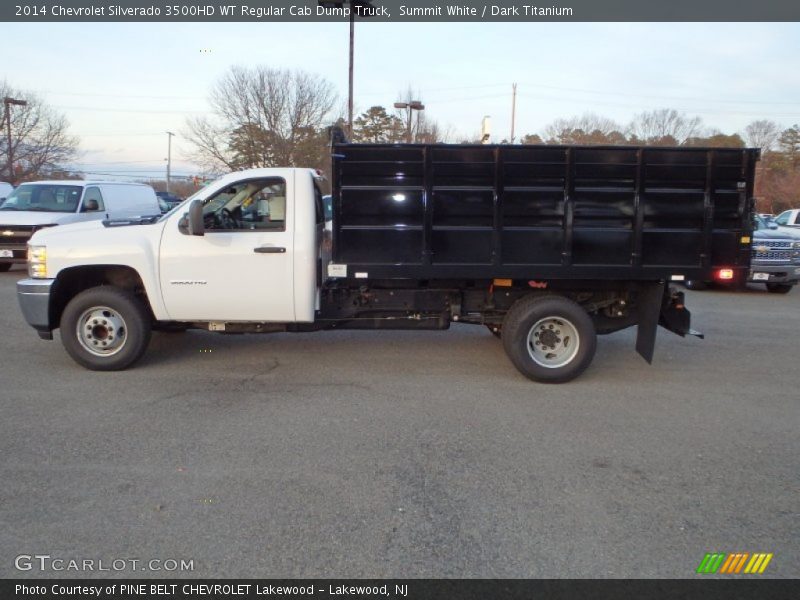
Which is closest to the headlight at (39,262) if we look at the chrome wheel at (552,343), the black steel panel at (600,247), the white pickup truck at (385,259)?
the white pickup truck at (385,259)

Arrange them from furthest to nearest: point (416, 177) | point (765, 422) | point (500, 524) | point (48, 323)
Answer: point (48, 323) → point (416, 177) → point (765, 422) → point (500, 524)

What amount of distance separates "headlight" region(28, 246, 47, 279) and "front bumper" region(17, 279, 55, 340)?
2.4 inches

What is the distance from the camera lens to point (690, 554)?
3355mm

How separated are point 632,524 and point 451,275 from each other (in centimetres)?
309

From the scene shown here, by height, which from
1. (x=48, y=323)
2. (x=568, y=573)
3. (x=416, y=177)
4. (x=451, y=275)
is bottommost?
(x=568, y=573)

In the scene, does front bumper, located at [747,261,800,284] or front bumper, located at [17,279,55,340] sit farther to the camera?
front bumper, located at [747,261,800,284]

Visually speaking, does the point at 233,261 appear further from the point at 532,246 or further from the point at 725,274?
the point at 725,274

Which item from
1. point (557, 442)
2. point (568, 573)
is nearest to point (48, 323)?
point (557, 442)

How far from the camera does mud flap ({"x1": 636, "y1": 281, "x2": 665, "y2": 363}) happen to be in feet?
21.1

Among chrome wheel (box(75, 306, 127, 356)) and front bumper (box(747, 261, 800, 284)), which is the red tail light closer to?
chrome wheel (box(75, 306, 127, 356))

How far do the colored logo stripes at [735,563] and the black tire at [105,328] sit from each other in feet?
17.6

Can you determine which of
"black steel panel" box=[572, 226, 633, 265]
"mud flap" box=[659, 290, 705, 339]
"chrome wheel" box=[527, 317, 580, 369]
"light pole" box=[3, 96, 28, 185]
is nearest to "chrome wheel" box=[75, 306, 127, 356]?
"chrome wheel" box=[527, 317, 580, 369]

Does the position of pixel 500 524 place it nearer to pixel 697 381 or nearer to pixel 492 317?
pixel 492 317

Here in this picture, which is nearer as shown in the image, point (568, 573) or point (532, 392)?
point (568, 573)
